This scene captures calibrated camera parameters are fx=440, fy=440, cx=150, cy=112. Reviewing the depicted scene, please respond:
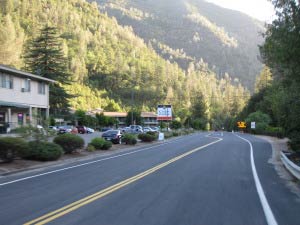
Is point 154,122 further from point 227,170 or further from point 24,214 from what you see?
point 24,214

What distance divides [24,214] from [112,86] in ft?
533

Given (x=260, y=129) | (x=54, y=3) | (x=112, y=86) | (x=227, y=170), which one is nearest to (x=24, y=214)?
(x=227, y=170)

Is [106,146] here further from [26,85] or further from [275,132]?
[275,132]

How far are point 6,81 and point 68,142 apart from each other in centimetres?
2063

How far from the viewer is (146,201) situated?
34.6ft

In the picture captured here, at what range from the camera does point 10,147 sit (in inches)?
747

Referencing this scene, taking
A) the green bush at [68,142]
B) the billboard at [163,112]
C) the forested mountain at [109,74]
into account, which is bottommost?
the green bush at [68,142]

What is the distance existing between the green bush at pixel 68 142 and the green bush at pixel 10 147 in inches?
211

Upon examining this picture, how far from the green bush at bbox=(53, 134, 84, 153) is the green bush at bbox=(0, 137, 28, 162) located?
5.36 m

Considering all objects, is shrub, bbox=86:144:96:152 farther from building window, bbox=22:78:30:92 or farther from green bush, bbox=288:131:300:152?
building window, bbox=22:78:30:92

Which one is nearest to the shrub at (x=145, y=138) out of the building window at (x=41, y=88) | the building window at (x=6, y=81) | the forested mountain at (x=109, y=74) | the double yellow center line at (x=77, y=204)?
the building window at (x=41, y=88)

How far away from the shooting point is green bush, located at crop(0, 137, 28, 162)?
18.7m

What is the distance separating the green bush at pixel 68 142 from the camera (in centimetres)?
2517

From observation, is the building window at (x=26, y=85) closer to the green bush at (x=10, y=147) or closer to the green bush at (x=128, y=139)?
the green bush at (x=128, y=139)
